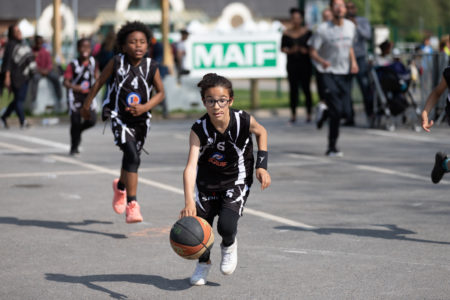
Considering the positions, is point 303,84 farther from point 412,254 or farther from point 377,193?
point 412,254

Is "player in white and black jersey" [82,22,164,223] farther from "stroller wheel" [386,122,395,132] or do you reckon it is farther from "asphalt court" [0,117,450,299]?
"stroller wheel" [386,122,395,132]

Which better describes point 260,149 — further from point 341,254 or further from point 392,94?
point 392,94

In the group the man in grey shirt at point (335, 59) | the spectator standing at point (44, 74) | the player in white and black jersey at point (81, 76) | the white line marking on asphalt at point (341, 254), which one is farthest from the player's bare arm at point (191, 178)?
the spectator standing at point (44, 74)

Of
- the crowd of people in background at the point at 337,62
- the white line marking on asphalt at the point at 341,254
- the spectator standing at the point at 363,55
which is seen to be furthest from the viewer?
the spectator standing at the point at 363,55

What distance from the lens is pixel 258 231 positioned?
8.05 meters

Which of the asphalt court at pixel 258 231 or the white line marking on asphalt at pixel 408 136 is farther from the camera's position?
the white line marking on asphalt at pixel 408 136

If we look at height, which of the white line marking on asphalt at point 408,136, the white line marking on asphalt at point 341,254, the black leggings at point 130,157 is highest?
the black leggings at point 130,157

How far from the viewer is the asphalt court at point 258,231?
20.1 feet

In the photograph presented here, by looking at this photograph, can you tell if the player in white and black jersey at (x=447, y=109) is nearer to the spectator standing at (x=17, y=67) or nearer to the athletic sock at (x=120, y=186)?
the athletic sock at (x=120, y=186)

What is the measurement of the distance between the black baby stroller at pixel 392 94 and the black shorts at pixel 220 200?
10.7 m

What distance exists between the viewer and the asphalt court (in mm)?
6133

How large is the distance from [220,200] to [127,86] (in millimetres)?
2442

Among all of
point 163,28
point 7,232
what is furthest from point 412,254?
point 163,28

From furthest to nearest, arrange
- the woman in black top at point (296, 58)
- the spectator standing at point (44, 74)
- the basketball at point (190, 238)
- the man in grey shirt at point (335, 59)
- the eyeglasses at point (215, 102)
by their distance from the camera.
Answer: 1. the spectator standing at point (44, 74)
2. the woman in black top at point (296, 58)
3. the man in grey shirt at point (335, 59)
4. the eyeglasses at point (215, 102)
5. the basketball at point (190, 238)
